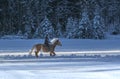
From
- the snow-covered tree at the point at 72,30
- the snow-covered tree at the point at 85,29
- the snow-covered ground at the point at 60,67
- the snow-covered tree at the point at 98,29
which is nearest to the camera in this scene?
the snow-covered ground at the point at 60,67

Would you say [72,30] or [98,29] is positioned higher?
[98,29]

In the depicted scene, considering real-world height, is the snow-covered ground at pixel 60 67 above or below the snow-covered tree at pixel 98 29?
above

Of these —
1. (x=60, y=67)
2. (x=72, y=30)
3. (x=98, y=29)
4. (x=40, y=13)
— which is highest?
(x=60, y=67)

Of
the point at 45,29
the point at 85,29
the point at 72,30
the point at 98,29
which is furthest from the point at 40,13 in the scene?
the point at 98,29

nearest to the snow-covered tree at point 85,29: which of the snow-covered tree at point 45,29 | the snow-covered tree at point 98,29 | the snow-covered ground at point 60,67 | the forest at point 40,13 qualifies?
the snow-covered tree at point 98,29

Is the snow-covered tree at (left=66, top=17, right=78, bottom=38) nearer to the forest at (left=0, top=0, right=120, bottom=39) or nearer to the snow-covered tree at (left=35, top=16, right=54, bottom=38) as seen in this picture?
the snow-covered tree at (left=35, top=16, right=54, bottom=38)

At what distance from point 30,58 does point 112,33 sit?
1180 inches

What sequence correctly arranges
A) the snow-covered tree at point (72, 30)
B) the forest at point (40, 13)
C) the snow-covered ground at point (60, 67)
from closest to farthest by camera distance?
the snow-covered ground at point (60, 67) → the snow-covered tree at point (72, 30) → the forest at point (40, 13)

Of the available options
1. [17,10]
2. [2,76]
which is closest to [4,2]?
[17,10]

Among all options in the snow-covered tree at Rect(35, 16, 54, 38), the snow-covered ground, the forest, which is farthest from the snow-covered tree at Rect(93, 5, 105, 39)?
the snow-covered ground

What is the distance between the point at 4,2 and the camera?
49.0 metres

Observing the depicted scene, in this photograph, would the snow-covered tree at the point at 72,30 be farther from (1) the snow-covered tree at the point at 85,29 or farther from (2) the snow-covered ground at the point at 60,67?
(2) the snow-covered ground at the point at 60,67

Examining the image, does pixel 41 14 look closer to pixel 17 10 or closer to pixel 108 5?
pixel 17 10

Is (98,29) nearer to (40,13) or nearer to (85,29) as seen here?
(85,29)
